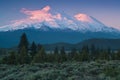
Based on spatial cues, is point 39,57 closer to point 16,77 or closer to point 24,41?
point 24,41

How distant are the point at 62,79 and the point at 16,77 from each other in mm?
4333

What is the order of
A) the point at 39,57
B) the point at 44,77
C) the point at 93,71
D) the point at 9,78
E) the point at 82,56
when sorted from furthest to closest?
1. the point at 82,56
2. the point at 39,57
3. the point at 93,71
4. the point at 9,78
5. the point at 44,77

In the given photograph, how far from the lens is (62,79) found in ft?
59.6

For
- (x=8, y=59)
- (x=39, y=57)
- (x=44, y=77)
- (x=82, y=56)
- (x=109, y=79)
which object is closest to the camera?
(x=109, y=79)

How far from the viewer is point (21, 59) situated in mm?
59312

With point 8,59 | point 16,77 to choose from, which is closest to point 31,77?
point 16,77

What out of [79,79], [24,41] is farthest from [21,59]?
[79,79]

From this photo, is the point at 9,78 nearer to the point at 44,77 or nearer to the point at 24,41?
the point at 44,77

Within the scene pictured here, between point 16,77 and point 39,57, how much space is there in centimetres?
4093

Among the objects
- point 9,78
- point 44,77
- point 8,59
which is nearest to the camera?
point 44,77

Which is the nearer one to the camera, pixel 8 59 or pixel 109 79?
pixel 109 79

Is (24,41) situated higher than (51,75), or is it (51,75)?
(24,41)

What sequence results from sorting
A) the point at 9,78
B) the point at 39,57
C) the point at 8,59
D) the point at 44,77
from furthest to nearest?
the point at 39,57 < the point at 8,59 < the point at 9,78 < the point at 44,77

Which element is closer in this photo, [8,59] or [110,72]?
[110,72]
